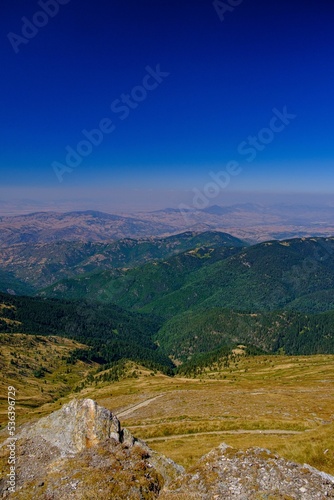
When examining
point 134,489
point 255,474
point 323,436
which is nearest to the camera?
point 255,474

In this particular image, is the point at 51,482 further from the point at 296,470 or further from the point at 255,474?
the point at 296,470

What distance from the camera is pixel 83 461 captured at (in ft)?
80.5

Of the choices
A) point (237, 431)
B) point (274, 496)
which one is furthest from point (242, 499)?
point (237, 431)

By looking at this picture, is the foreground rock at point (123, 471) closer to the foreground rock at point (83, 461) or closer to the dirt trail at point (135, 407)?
the foreground rock at point (83, 461)

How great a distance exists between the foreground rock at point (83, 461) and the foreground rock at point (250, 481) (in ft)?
10.8

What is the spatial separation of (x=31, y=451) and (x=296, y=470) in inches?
884

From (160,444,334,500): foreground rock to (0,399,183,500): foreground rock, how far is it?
330 centimetres

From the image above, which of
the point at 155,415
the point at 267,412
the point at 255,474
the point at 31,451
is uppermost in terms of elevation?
the point at 255,474

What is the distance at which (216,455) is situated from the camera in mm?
22531

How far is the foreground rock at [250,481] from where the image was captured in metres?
17.9

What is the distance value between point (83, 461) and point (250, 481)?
43.3 feet

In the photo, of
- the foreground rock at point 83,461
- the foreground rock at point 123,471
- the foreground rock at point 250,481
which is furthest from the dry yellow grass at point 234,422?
the foreground rock at point 83,461

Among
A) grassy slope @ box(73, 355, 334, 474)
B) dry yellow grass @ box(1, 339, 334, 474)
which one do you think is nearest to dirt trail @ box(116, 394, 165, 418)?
dry yellow grass @ box(1, 339, 334, 474)

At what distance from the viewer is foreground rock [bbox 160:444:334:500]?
17.9 m
